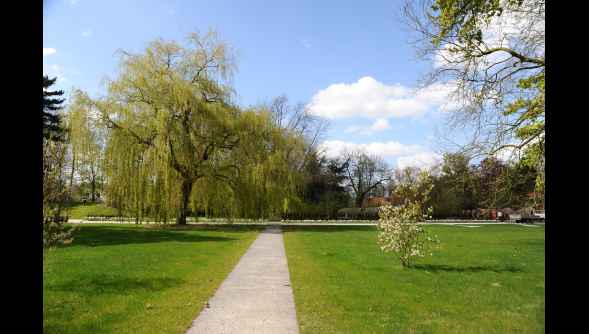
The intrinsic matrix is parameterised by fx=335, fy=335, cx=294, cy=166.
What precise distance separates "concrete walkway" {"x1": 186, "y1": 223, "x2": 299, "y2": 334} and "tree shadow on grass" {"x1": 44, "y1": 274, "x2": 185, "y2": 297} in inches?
45.1

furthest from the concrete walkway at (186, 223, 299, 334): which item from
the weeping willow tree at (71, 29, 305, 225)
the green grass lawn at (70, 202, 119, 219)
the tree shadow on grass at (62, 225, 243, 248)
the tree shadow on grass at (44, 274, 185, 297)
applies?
the green grass lawn at (70, 202, 119, 219)

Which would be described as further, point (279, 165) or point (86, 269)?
point (279, 165)

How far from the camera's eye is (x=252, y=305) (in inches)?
194

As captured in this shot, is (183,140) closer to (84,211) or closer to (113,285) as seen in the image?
(113,285)

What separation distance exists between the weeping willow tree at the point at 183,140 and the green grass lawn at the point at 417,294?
33.6ft

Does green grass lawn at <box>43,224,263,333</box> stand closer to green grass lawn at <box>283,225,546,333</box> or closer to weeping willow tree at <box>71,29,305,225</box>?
green grass lawn at <box>283,225,546,333</box>

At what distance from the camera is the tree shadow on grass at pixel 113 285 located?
5.71 m

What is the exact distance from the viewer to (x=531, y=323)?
4.12 m

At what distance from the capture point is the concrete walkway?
13.2 ft

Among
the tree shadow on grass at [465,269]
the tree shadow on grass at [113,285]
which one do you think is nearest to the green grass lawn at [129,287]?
the tree shadow on grass at [113,285]

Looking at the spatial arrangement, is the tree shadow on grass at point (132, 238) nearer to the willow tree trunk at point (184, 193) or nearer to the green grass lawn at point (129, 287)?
Answer: the green grass lawn at point (129, 287)
